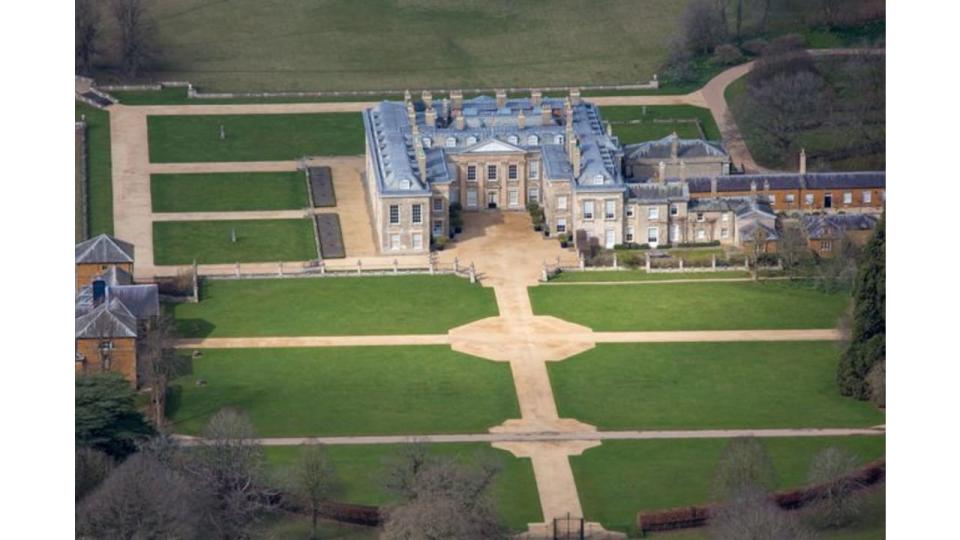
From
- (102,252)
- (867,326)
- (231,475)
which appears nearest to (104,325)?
(102,252)

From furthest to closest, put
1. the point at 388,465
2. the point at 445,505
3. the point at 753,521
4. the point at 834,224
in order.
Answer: the point at 834,224, the point at 388,465, the point at 445,505, the point at 753,521

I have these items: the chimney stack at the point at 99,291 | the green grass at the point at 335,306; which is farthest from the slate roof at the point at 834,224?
the chimney stack at the point at 99,291

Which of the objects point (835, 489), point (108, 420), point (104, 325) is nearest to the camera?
point (835, 489)

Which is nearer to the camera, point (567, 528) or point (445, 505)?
point (445, 505)

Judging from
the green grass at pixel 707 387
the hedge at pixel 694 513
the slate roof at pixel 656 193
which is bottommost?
the hedge at pixel 694 513

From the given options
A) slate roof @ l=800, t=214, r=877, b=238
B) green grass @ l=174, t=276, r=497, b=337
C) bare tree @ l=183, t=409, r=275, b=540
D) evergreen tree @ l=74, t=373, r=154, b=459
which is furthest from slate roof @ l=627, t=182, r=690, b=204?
evergreen tree @ l=74, t=373, r=154, b=459

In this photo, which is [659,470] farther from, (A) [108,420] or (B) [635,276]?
(B) [635,276]

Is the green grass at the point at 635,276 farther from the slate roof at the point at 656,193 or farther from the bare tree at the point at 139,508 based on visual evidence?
the bare tree at the point at 139,508
